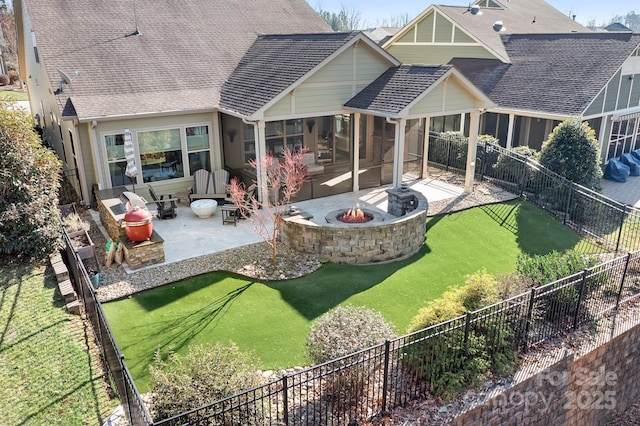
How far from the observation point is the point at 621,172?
20953 millimetres

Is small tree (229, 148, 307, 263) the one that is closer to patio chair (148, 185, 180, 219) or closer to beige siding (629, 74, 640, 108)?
patio chair (148, 185, 180, 219)

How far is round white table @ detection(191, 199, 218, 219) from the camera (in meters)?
14.2

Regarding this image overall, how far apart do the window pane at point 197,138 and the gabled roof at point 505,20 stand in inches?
598

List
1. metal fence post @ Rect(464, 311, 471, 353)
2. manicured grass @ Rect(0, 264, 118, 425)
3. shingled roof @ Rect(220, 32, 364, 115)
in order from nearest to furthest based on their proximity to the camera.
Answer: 1. manicured grass @ Rect(0, 264, 118, 425)
2. metal fence post @ Rect(464, 311, 471, 353)
3. shingled roof @ Rect(220, 32, 364, 115)

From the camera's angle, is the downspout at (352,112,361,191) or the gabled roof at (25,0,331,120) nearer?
the gabled roof at (25,0,331,120)

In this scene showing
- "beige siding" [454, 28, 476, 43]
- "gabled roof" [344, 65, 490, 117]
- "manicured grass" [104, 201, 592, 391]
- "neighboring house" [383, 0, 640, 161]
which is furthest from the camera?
"beige siding" [454, 28, 476, 43]

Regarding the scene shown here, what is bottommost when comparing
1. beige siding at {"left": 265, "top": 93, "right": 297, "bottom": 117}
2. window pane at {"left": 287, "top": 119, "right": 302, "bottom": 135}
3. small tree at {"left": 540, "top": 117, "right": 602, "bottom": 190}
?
small tree at {"left": 540, "top": 117, "right": 602, "bottom": 190}

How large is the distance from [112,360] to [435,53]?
23757 mm

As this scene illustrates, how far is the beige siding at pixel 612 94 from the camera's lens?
20219 millimetres

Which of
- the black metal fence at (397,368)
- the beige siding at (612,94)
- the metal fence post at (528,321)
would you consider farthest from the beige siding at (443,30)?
the metal fence post at (528,321)

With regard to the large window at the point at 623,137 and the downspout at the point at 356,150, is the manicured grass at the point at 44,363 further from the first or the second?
the large window at the point at 623,137

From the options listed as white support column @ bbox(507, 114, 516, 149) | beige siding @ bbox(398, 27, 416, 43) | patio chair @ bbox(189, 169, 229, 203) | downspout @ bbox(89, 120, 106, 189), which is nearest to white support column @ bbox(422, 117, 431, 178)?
white support column @ bbox(507, 114, 516, 149)

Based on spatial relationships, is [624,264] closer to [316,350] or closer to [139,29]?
[316,350]

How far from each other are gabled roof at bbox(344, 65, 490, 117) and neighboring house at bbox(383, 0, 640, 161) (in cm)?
443
